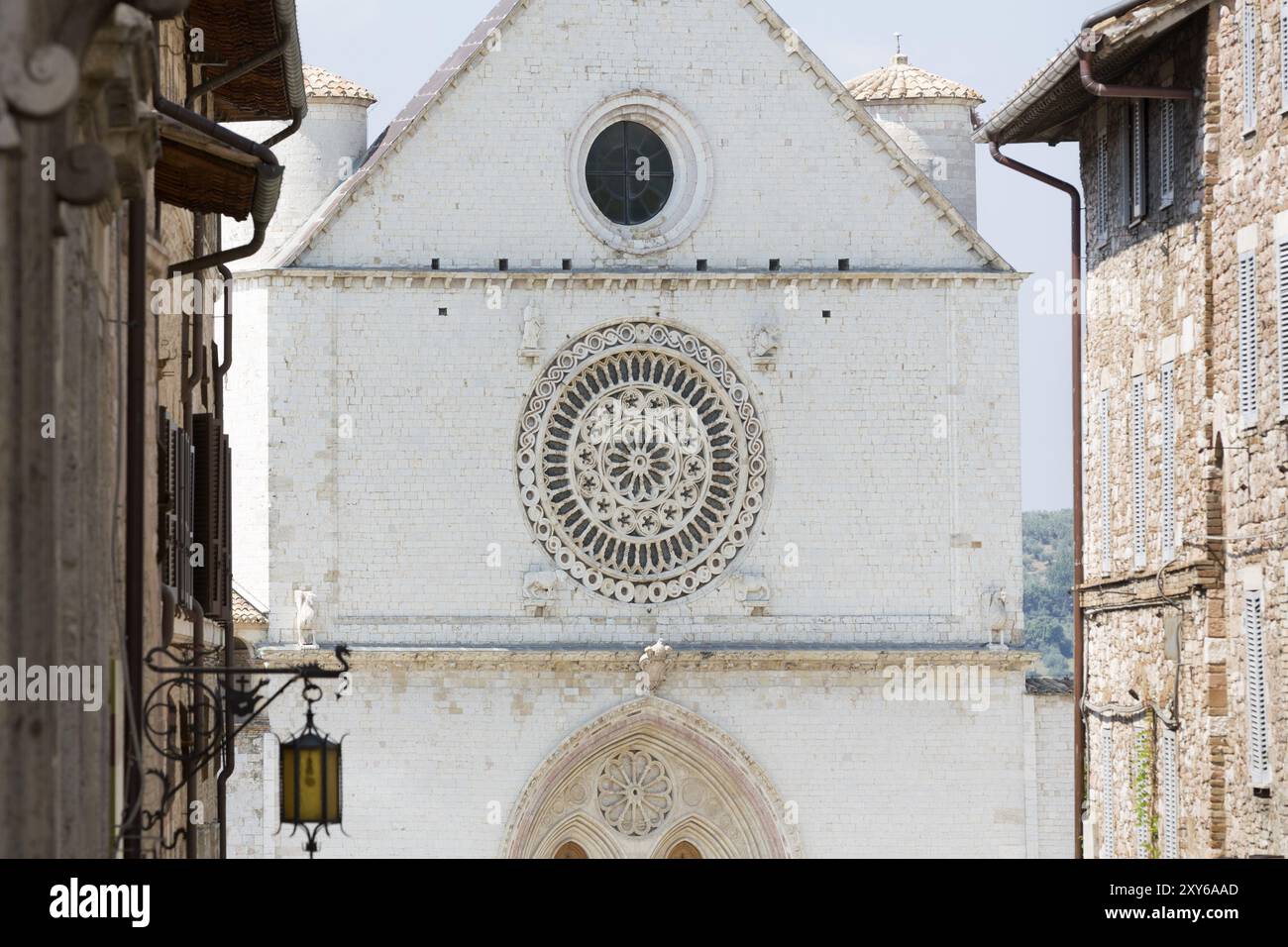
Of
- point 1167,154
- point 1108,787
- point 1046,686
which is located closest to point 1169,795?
point 1108,787

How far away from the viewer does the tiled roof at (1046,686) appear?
33.3 metres

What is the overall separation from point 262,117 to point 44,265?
1587cm

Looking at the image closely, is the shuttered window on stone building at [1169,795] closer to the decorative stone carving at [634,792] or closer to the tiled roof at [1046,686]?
the tiled roof at [1046,686]

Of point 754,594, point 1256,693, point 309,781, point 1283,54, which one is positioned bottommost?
point 309,781

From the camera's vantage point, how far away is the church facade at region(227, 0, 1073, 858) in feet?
107

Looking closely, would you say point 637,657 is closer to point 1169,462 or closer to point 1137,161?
point 1137,161

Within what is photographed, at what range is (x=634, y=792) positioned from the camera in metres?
33.1

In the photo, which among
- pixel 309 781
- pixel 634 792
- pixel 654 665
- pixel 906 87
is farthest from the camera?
pixel 906 87

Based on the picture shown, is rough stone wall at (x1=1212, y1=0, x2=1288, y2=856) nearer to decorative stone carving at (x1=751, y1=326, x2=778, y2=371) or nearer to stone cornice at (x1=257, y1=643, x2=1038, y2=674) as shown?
stone cornice at (x1=257, y1=643, x2=1038, y2=674)

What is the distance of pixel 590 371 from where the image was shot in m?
33.6

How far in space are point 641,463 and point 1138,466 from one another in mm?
12304

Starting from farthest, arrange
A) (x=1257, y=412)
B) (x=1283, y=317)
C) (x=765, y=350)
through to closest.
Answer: (x=765, y=350) < (x=1257, y=412) < (x=1283, y=317)

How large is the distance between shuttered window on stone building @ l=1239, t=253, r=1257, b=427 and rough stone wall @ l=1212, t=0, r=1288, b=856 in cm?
9

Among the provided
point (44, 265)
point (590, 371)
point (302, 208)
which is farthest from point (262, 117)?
point (44, 265)
